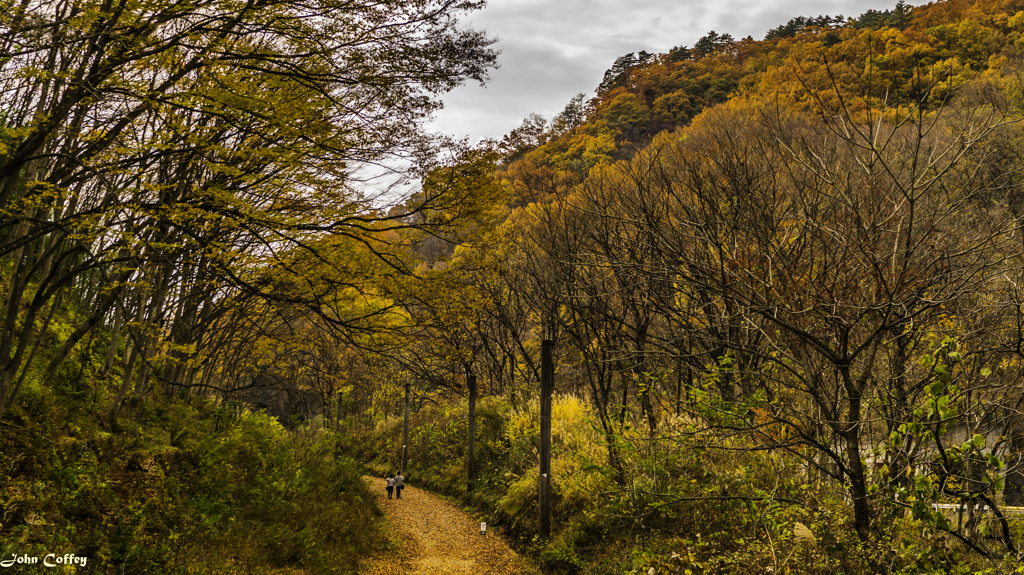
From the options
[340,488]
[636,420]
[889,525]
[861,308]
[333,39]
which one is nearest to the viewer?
[861,308]

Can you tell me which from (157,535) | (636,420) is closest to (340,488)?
(157,535)

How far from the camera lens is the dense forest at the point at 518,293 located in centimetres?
377

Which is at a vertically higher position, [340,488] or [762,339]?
[762,339]

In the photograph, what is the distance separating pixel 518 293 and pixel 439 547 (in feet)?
20.8

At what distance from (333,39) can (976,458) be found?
6.15 metres

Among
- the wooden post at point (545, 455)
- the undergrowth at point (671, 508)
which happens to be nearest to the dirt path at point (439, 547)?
the undergrowth at point (671, 508)

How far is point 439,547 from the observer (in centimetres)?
1087

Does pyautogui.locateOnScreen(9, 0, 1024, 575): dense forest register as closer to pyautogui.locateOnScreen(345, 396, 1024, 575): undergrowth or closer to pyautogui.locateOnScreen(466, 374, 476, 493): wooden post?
pyautogui.locateOnScreen(345, 396, 1024, 575): undergrowth

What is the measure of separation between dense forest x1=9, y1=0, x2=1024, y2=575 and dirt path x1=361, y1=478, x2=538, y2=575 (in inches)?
21.6

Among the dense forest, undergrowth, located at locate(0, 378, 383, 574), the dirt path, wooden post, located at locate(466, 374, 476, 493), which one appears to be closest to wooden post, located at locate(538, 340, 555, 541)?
the dense forest

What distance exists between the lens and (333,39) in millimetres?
5496

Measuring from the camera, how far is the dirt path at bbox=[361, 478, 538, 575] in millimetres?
9227

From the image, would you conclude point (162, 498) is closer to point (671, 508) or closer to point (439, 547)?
point (439, 547)

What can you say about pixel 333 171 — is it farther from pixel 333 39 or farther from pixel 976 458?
pixel 976 458
